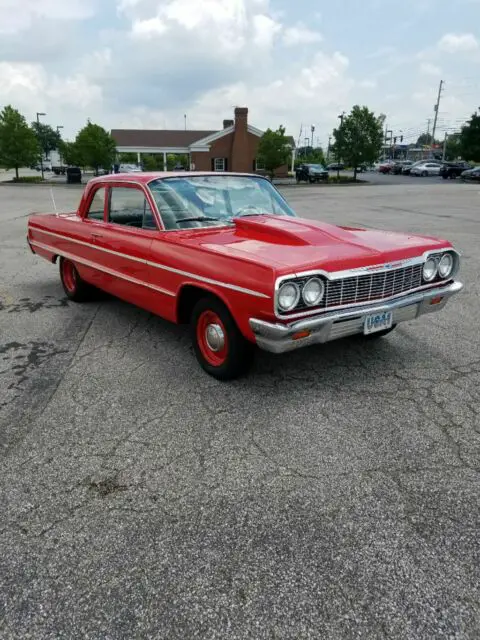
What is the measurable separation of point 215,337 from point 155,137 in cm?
6045

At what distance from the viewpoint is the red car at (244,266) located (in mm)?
3326

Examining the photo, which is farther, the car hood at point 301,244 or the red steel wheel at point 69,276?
the red steel wheel at point 69,276

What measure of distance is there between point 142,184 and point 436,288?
9.04ft

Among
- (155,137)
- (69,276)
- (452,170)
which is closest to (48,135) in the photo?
(155,137)

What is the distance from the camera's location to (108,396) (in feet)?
12.2

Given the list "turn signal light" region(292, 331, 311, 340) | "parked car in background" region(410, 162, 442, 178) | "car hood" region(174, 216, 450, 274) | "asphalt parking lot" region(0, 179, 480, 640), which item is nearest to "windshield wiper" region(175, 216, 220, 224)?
"car hood" region(174, 216, 450, 274)

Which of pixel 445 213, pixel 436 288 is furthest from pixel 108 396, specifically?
pixel 445 213

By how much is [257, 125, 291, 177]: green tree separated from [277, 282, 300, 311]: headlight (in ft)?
134

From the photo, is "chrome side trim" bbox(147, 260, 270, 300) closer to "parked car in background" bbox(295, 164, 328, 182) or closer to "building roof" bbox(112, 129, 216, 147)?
"parked car in background" bbox(295, 164, 328, 182)

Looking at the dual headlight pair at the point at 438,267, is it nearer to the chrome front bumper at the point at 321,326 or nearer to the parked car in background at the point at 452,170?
the chrome front bumper at the point at 321,326

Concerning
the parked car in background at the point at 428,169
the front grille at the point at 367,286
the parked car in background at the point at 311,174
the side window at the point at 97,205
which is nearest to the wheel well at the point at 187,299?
the front grille at the point at 367,286

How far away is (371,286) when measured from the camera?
362 cm

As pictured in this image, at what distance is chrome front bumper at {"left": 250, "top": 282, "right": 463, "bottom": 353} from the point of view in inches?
128

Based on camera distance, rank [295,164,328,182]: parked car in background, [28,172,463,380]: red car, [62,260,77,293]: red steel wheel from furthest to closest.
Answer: [295,164,328,182]: parked car in background → [62,260,77,293]: red steel wheel → [28,172,463,380]: red car
